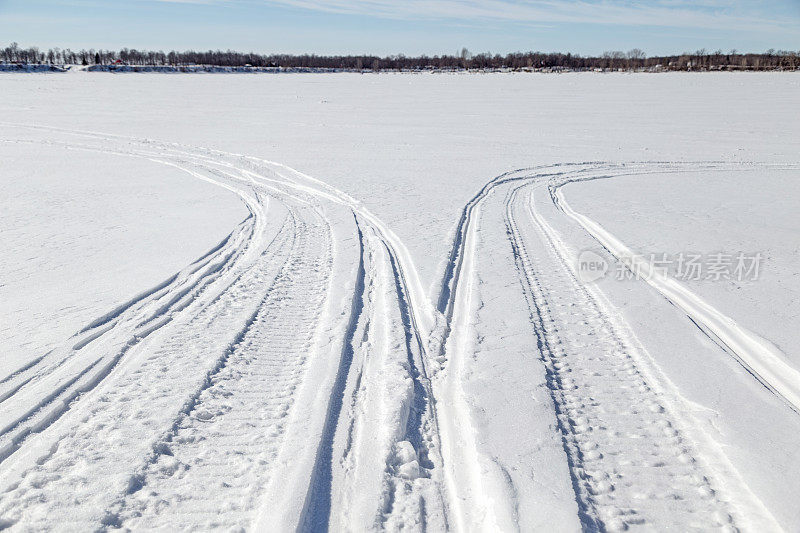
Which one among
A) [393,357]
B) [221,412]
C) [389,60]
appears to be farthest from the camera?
[389,60]

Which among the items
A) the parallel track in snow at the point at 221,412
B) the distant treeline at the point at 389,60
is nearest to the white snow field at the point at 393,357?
the parallel track in snow at the point at 221,412

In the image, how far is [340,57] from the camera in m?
95.6

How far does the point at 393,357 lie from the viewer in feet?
13.2

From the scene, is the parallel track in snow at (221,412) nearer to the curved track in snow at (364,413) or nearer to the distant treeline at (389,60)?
the curved track in snow at (364,413)

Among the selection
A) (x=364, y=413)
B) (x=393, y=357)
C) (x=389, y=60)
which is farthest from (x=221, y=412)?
(x=389, y=60)

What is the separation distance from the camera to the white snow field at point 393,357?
2684mm

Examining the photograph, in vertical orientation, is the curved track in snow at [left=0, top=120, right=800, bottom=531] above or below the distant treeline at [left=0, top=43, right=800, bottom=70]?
below

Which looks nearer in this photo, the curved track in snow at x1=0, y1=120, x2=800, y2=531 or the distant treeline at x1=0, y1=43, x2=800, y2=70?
the curved track in snow at x1=0, y1=120, x2=800, y2=531

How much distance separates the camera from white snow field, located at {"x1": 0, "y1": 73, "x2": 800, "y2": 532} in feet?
8.80

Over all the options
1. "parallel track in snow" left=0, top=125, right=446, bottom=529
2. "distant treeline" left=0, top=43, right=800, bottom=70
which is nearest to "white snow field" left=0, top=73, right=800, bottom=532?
"parallel track in snow" left=0, top=125, right=446, bottom=529

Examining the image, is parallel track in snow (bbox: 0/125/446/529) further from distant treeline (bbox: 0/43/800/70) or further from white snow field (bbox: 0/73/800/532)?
distant treeline (bbox: 0/43/800/70)

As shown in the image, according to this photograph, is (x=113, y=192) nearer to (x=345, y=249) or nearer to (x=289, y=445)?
→ (x=345, y=249)

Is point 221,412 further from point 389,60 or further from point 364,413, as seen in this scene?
point 389,60

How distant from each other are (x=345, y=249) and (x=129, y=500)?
14.0 feet
